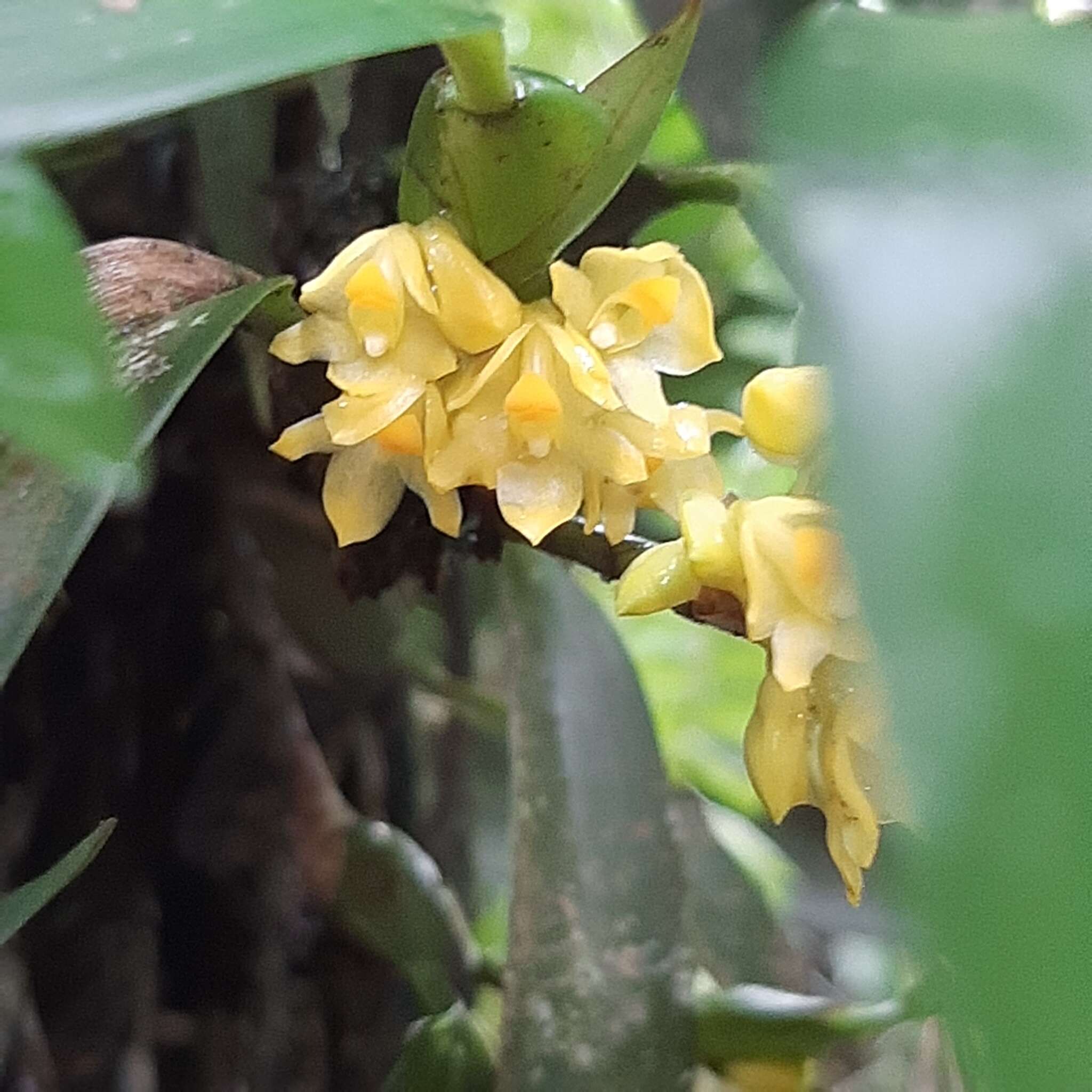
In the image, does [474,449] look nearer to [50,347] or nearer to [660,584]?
[660,584]

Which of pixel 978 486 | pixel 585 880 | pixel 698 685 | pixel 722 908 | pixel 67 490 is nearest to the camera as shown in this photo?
pixel 978 486

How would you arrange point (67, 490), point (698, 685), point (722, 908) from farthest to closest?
point (698, 685), point (722, 908), point (67, 490)

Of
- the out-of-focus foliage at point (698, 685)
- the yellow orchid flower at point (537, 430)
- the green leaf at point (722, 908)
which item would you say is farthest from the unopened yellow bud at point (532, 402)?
the out-of-focus foliage at point (698, 685)

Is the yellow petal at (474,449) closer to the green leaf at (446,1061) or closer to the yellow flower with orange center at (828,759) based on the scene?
the yellow flower with orange center at (828,759)

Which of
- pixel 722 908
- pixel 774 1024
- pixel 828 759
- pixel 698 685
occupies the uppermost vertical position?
pixel 828 759

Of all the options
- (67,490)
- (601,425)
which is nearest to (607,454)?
(601,425)

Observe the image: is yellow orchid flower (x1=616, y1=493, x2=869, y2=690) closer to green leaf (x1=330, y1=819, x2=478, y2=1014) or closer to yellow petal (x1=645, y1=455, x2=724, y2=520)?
yellow petal (x1=645, y1=455, x2=724, y2=520)

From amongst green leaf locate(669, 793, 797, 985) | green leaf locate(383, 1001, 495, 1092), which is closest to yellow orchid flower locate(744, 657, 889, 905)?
green leaf locate(383, 1001, 495, 1092)

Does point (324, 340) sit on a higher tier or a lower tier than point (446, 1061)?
higher

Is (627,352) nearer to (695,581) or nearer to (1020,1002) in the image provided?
(695,581)
